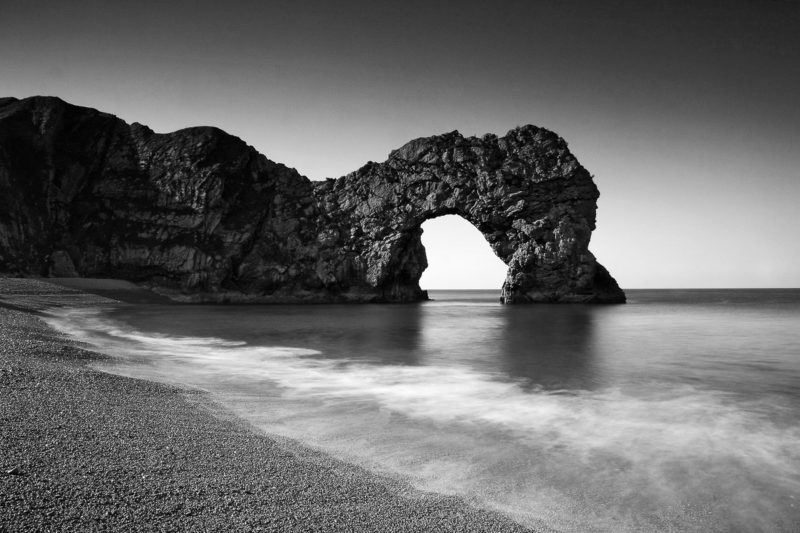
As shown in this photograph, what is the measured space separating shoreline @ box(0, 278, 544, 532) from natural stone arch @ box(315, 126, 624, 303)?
52.4 meters

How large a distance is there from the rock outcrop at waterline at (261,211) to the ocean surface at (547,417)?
40.2m

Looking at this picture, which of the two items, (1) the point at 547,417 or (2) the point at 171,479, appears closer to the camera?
(2) the point at 171,479

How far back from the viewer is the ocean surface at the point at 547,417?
4461 millimetres

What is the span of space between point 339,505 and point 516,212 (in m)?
54.8

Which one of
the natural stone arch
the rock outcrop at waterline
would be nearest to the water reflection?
the natural stone arch

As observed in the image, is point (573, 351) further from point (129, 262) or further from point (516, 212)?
point (129, 262)

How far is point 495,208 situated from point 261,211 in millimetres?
32195

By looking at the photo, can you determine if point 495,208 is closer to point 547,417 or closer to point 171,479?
point 547,417

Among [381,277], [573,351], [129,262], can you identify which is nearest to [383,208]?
[381,277]

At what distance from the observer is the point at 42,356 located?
9.07 metres

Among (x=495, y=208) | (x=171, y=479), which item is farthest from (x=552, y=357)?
(x=495, y=208)

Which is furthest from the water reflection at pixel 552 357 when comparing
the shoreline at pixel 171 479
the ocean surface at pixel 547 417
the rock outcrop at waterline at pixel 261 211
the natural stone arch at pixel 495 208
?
the rock outcrop at waterline at pixel 261 211

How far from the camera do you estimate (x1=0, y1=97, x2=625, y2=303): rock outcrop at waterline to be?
2175 inches

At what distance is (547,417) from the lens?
762 cm
